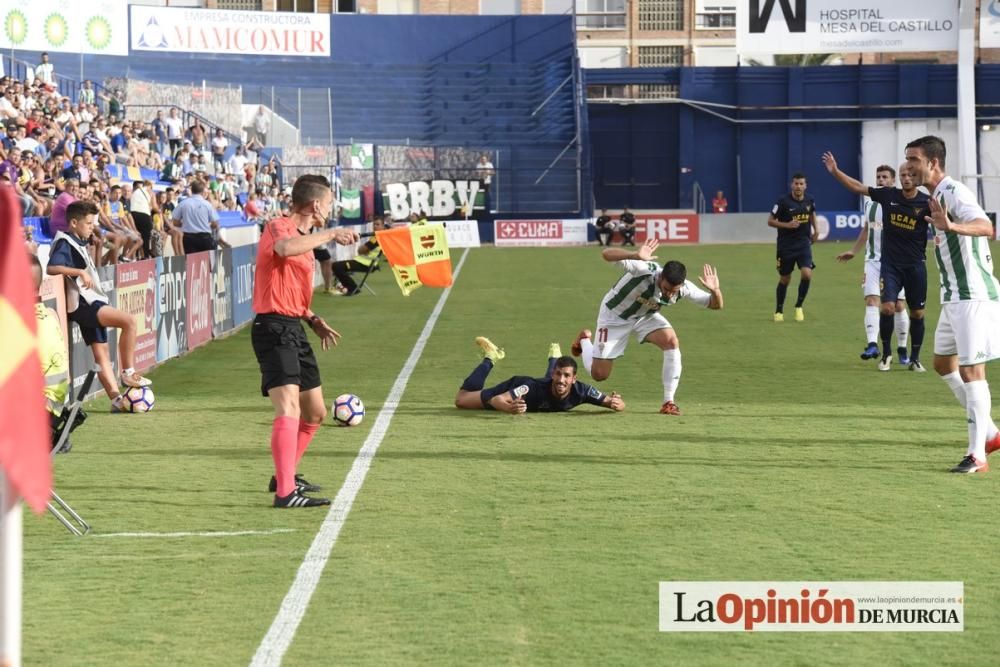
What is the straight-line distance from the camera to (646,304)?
13672 mm

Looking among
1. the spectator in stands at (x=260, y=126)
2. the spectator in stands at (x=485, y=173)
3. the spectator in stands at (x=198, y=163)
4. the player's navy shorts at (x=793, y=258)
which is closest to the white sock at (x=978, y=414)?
the player's navy shorts at (x=793, y=258)

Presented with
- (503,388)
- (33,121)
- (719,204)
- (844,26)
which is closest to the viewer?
(503,388)

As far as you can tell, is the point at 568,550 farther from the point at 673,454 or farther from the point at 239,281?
the point at 239,281

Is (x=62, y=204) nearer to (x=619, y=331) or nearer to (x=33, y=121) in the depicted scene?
(x=619, y=331)

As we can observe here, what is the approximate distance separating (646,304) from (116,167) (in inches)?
868

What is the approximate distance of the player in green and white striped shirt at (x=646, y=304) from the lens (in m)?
12.9

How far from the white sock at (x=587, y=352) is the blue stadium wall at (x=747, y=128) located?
157 feet

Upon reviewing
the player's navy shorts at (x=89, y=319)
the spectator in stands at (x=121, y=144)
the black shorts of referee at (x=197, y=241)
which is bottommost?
the player's navy shorts at (x=89, y=319)

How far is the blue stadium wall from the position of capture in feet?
202

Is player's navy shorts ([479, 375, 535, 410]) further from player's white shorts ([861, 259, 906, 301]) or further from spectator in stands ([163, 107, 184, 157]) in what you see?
spectator in stands ([163, 107, 184, 157])

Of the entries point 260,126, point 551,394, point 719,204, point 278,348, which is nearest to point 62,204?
point 551,394

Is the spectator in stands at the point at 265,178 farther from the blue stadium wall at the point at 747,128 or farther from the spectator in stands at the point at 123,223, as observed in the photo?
the blue stadium wall at the point at 747,128

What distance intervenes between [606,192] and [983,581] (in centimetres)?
5651

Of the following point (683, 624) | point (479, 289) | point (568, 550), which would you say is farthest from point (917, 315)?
point (479, 289)
